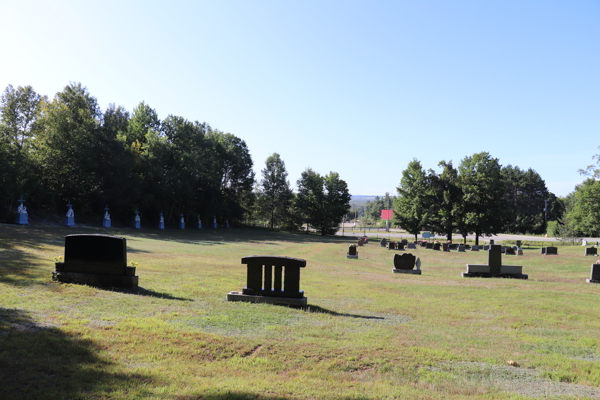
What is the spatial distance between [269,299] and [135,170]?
148 feet

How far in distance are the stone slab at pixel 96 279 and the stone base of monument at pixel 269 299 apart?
2621mm

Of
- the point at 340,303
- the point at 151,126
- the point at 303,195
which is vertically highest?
the point at 151,126

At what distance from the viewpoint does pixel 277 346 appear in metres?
5.92

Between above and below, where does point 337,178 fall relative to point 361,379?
above

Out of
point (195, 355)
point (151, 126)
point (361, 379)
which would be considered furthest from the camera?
point (151, 126)

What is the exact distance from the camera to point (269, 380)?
4625 mm

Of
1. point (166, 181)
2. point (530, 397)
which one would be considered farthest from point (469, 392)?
point (166, 181)

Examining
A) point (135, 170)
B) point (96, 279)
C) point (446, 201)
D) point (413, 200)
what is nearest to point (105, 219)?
point (135, 170)

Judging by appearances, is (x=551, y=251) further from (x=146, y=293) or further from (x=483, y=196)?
(x=146, y=293)

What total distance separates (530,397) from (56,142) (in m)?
44.2

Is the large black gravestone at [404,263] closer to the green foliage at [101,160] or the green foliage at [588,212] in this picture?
the green foliage at [101,160]

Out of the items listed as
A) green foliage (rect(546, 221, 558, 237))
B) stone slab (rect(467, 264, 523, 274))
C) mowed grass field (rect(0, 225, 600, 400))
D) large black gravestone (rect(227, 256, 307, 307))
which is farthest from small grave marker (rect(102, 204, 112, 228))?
green foliage (rect(546, 221, 558, 237))

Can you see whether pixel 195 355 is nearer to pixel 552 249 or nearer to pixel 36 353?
pixel 36 353

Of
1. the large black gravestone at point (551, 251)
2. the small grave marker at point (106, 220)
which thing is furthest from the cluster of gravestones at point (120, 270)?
the large black gravestone at point (551, 251)
